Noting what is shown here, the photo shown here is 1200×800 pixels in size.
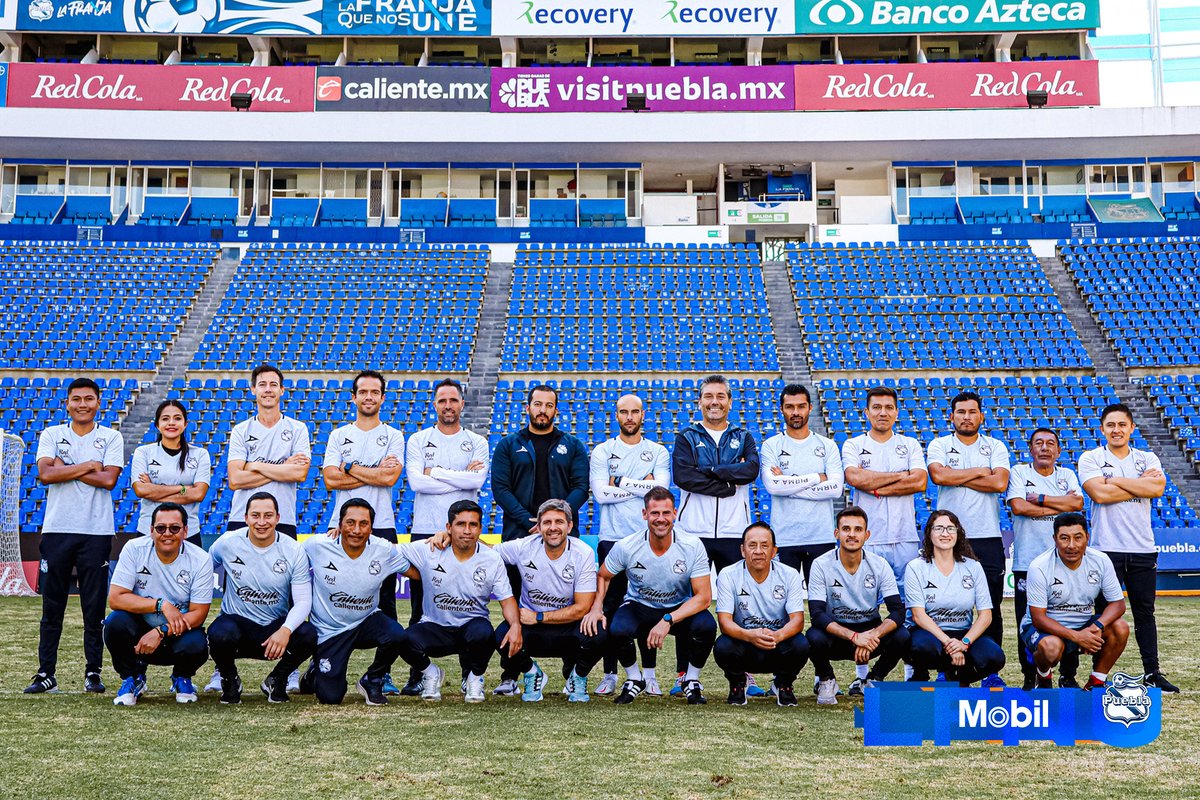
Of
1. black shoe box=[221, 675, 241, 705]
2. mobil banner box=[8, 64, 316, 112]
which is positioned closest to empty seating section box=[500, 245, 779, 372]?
mobil banner box=[8, 64, 316, 112]

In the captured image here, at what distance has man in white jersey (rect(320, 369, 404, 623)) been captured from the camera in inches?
308

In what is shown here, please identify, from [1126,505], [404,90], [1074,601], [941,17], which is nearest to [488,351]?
[404,90]

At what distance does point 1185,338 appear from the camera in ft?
80.2

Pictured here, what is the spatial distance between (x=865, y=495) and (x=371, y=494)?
3.78 m

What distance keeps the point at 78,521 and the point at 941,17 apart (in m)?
29.8

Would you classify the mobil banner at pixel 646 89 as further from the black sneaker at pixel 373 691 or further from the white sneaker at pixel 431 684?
the black sneaker at pixel 373 691

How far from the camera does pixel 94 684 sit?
7.39m

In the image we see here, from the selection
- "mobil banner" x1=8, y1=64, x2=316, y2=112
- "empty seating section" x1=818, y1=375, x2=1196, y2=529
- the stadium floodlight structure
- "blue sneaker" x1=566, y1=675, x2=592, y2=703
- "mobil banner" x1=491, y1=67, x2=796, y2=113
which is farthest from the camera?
"mobil banner" x1=491, y1=67, x2=796, y2=113

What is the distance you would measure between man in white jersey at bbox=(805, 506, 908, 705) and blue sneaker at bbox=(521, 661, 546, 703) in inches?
73.8

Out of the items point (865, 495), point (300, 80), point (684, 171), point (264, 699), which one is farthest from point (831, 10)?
point (264, 699)

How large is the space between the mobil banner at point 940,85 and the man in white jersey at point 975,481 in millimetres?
24426

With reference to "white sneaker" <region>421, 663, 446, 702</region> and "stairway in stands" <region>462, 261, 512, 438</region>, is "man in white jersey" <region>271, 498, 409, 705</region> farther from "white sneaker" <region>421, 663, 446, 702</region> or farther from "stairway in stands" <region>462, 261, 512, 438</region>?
"stairway in stands" <region>462, 261, 512, 438</region>

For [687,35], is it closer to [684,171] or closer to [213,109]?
[684,171]

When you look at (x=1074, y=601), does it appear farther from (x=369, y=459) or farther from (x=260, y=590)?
(x=260, y=590)
